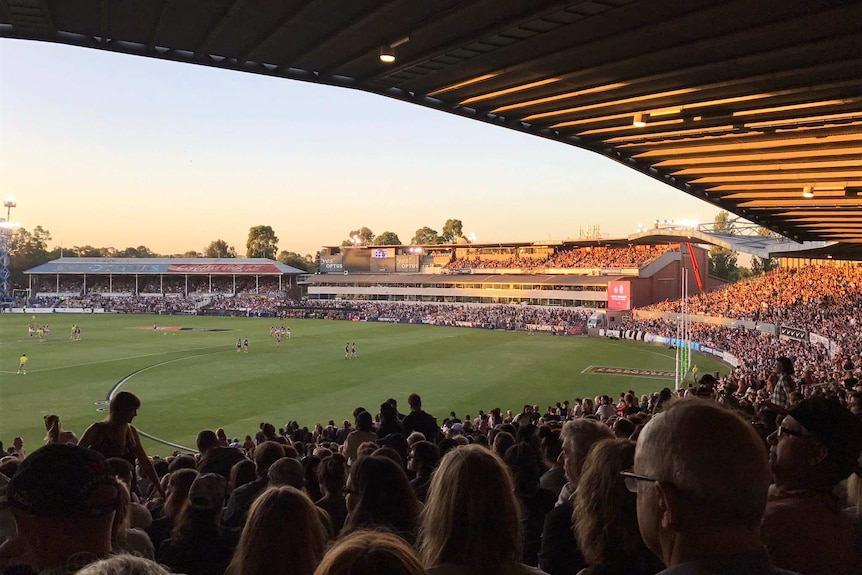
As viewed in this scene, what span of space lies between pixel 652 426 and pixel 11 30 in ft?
29.4

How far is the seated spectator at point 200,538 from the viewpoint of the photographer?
12.0 feet

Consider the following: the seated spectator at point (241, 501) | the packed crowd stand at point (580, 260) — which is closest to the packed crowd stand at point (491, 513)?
the seated spectator at point (241, 501)

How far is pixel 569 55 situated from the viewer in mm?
8469

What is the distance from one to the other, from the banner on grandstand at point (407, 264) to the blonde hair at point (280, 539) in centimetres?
9101

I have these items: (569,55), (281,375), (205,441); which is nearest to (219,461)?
(205,441)

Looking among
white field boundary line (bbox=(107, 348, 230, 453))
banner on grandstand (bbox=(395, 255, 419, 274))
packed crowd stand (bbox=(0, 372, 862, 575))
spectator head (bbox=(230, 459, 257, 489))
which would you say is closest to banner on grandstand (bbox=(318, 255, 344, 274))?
banner on grandstand (bbox=(395, 255, 419, 274))

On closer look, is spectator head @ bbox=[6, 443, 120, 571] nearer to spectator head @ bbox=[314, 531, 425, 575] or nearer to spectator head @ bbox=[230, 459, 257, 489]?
spectator head @ bbox=[314, 531, 425, 575]

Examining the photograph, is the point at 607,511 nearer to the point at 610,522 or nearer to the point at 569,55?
the point at 610,522

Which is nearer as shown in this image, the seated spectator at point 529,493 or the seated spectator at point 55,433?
the seated spectator at point 529,493

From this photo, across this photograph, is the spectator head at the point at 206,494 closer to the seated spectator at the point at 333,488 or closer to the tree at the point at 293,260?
the seated spectator at the point at 333,488

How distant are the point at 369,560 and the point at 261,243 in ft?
508

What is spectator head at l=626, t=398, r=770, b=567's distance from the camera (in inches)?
69.4

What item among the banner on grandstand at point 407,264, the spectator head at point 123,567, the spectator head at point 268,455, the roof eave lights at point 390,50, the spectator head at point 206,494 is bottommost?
the spectator head at point 268,455

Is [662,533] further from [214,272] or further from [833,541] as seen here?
[214,272]
